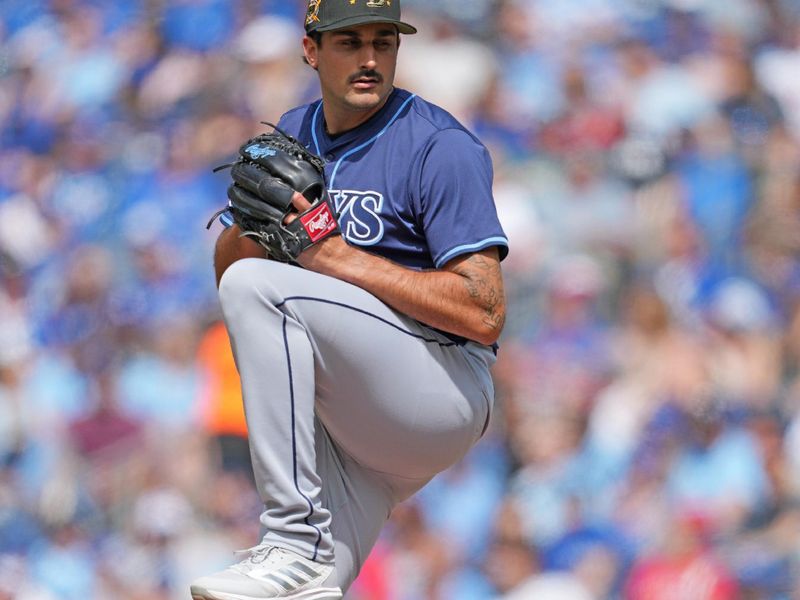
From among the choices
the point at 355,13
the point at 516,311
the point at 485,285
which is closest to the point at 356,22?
the point at 355,13

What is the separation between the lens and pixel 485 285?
3.04 metres

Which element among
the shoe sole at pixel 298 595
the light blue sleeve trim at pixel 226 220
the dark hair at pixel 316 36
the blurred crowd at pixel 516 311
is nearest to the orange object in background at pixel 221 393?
the blurred crowd at pixel 516 311

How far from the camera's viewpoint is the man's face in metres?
3.25

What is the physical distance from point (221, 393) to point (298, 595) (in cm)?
365

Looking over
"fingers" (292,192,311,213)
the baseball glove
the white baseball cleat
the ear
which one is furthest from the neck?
the white baseball cleat

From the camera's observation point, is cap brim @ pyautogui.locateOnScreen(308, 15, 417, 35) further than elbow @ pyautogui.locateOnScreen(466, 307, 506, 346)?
Yes

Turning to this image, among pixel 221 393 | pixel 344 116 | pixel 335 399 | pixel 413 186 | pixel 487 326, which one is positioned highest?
pixel 344 116

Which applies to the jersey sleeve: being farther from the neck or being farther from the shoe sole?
the shoe sole

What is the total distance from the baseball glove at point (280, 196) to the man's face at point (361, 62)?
0.29 m

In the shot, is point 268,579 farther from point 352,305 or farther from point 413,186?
point 413,186

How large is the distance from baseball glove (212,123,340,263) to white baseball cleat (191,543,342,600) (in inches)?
26.5

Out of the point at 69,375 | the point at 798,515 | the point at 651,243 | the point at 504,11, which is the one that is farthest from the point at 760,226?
the point at 69,375

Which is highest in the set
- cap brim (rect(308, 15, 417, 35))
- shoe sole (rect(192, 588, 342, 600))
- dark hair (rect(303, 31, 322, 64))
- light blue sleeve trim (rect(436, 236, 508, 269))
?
cap brim (rect(308, 15, 417, 35))

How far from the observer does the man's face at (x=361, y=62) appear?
10.7 feet
